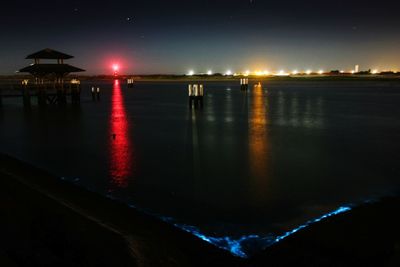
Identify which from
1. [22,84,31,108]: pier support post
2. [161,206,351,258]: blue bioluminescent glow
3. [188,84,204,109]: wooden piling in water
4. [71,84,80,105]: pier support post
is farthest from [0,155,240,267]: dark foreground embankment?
[71,84,80,105]: pier support post

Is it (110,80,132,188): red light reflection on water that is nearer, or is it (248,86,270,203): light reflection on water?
(248,86,270,203): light reflection on water

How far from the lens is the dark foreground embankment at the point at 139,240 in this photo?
208 inches

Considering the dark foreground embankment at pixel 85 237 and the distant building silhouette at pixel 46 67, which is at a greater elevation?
the distant building silhouette at pixel 46 67

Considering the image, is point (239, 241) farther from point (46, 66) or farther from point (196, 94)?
point (46, 66)

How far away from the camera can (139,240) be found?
231 inches

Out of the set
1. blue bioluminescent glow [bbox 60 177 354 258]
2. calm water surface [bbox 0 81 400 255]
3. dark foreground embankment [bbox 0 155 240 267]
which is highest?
dark foreground embankment [bbox 0 155 240 267]

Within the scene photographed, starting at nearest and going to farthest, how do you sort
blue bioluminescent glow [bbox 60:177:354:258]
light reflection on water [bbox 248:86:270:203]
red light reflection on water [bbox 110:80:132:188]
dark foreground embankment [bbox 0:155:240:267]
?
dark foreground embankment [bbox 0:155:240:267] → blue bioluminescent glow [bbox 60:177:354:258] → light reflection on water [bbox 248:86:270:203] → red light reflection on water [bbox 110:80:132:188]

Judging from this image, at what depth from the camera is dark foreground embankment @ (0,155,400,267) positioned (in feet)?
17.4

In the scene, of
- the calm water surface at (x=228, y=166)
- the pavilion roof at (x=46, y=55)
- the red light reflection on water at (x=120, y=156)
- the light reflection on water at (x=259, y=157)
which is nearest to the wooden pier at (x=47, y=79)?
the pavilion roof at (x=46, y=55)

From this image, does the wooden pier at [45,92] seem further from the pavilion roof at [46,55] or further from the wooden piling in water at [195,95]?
the wooden piling in water at [195,95]

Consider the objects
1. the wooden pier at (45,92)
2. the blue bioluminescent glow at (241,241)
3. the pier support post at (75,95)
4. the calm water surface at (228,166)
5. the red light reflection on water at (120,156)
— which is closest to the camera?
the blue bioluminescent glow at (241,241)

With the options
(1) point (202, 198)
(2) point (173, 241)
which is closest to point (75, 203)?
(2) point (173, 241)

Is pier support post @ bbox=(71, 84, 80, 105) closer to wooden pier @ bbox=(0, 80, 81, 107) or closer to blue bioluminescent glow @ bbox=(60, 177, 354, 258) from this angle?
wooden pier @ bbox=(0, 80, 81, 107)

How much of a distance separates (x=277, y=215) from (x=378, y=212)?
2.14 metres
